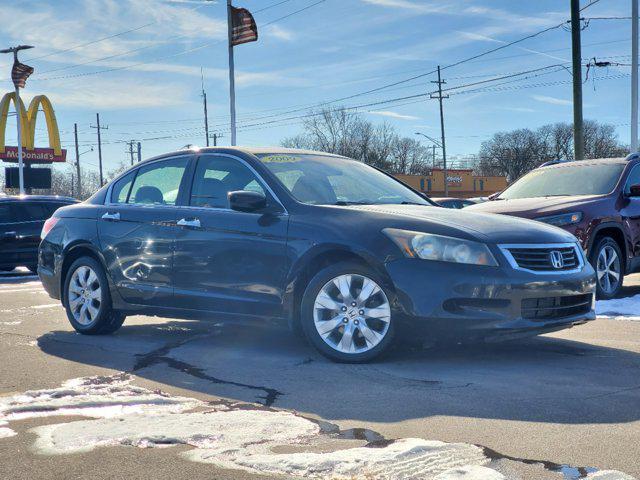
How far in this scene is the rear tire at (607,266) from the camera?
9.20m

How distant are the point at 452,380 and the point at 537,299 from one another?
2.83ft

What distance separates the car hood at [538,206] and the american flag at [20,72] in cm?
3689

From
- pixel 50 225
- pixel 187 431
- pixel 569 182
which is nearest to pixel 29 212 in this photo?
pixel 50 225

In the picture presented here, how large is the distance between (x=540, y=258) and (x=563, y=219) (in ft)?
12.0

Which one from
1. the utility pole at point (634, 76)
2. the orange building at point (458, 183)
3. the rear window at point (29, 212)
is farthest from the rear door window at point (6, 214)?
the orange building at point (458, 183)

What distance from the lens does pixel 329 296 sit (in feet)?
18.3

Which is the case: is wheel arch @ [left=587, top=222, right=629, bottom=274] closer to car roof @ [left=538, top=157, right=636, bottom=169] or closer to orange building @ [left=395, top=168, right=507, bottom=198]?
car roof @ [left=538, top=157, right=636, bottom=169]

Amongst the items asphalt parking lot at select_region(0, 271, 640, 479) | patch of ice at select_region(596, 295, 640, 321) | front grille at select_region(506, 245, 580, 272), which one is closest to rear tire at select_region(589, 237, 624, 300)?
patch of ice at select_region(596, 295, 640, 321)

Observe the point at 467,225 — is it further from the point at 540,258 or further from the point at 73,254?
the point at 73,254

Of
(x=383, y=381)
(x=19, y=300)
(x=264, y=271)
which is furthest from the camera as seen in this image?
(x=19, y=300)

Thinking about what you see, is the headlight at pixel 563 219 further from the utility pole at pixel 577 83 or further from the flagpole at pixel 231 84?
the flagpole at pixel 231 84

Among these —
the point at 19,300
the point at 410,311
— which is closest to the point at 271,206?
the point at 410,311

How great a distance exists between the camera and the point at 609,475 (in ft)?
10.4

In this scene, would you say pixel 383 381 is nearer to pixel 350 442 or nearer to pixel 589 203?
pixel 350 442
